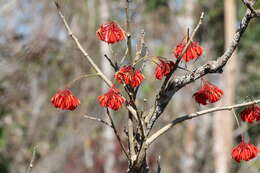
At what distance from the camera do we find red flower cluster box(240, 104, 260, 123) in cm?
233

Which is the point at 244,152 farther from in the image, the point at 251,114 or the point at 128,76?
the point at 128,76

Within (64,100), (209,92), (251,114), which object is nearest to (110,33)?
(64,100)

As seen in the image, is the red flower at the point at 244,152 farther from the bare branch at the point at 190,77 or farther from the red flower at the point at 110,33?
the red flower at the point at 110,33

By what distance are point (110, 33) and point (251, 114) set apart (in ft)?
2.23

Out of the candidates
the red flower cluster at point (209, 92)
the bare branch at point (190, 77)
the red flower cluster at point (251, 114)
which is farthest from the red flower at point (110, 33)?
the red flower cluster at point (251, 114)

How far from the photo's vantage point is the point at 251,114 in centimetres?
233

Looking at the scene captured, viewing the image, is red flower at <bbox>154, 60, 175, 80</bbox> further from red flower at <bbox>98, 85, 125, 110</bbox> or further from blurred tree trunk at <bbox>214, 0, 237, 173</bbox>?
blurred tree trunk at <bbox>214, 0, 237, 173</bbox>

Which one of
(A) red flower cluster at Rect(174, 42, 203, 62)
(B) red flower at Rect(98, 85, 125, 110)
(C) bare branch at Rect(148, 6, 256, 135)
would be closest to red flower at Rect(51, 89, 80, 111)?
(B) red flower at Rect(98, 85, 125, 110)

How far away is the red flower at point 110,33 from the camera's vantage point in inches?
88.1

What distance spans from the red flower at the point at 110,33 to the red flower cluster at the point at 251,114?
23.9 inches

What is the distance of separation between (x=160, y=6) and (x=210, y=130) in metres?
3.70

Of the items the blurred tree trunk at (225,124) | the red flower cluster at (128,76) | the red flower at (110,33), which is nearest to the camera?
the red flower cluster at (128,76)

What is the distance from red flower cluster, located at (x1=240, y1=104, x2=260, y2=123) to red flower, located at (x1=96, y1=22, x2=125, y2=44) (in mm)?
608

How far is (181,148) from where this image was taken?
14844mm
